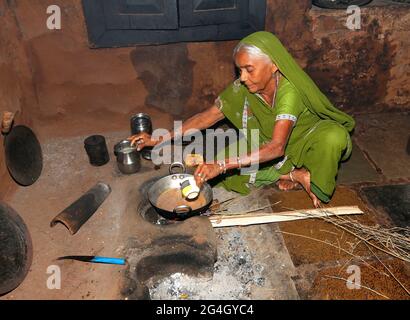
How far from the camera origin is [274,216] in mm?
3287

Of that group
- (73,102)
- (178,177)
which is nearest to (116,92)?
(73,102)

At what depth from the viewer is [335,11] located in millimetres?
4023

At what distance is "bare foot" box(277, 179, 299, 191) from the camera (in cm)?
371

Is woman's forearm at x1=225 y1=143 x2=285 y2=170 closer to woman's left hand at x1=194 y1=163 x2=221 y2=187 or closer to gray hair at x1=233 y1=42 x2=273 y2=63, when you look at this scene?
woman's left hand at x1=194 y1=163 x2=221 y2=187

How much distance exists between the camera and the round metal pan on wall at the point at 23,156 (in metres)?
3.44

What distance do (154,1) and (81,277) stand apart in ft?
8.62

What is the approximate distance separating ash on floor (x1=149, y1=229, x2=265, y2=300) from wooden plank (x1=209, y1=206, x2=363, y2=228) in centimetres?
28

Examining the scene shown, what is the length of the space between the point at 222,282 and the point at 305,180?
1.34 m

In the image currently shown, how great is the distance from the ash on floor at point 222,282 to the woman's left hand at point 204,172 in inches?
25.8

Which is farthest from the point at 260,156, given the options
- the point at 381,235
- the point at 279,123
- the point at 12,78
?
the point at 12,78

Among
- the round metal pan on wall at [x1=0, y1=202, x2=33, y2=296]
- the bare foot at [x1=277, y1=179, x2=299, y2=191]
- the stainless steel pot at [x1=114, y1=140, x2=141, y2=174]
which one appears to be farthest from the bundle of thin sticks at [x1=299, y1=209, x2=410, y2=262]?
the round metal pan on wall at [x1=0, y1=202, x2=33, y2=296]

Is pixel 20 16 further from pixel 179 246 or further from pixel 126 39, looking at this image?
pixel 179 246

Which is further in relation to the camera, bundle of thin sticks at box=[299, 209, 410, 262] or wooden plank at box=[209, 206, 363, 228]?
wooden plank at box=[209, 206, 363, 228]

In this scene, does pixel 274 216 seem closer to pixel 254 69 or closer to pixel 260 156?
pixel 260 156
